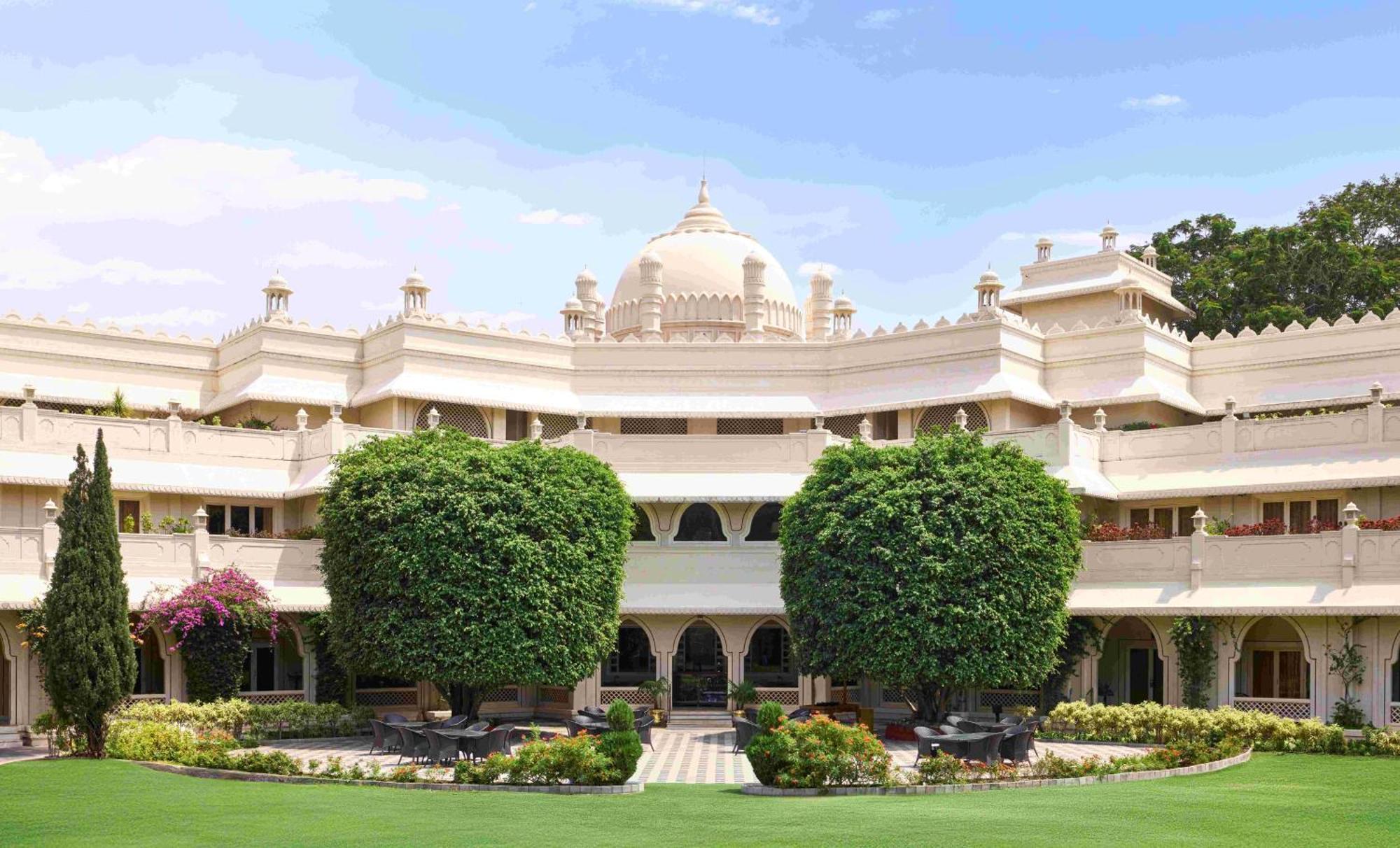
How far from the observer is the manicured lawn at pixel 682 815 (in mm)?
19750

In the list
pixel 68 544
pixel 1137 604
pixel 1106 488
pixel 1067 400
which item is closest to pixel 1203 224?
pixel 1067 400

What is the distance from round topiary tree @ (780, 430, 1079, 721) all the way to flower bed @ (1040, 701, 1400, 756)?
1463 mm

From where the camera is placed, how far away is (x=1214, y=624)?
36062 millimetres

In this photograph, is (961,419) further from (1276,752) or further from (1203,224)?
(1203,224)

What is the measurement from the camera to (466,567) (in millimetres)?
34344

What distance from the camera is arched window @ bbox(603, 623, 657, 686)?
4172 centimetres

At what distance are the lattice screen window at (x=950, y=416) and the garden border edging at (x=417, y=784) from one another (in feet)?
69.9

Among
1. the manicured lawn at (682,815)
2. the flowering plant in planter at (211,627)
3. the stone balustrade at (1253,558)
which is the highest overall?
the stone balustrade at (1253,558)

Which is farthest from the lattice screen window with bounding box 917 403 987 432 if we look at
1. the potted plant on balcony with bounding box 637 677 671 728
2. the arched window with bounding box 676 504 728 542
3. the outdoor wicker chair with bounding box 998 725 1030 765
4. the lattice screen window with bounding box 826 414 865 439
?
the outdoor wicker chair with bounding box 998 725 1030 765

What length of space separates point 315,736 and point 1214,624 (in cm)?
1978

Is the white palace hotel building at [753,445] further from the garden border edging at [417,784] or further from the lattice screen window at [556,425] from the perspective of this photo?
the garden border edging at [417,784]

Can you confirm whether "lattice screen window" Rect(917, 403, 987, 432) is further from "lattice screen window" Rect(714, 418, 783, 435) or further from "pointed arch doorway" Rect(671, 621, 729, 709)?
"pointed arch doorway" Rect(671, 621, 729, 709)

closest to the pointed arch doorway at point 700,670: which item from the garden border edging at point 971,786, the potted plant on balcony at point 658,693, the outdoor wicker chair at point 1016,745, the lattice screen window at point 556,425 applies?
the potted plant on balcony at point 658,693

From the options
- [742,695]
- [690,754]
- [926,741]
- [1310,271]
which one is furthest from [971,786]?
[1310,271]
